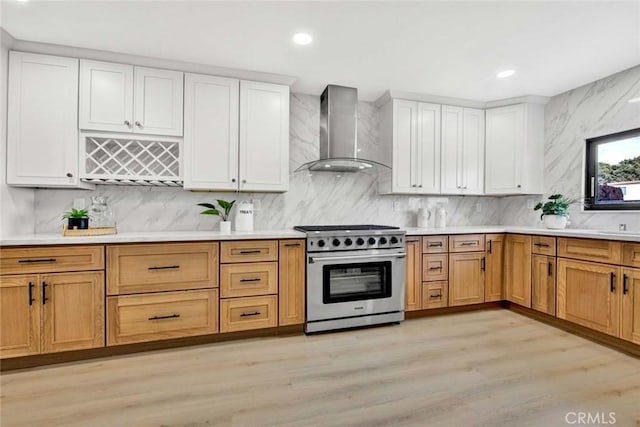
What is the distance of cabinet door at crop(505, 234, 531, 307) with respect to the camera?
3261 mm

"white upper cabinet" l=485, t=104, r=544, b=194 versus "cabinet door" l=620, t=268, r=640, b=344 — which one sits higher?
"white upper cabinet" l=485, t=104, r=544, b=194

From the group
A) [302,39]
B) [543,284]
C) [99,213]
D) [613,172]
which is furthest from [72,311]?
[613,172]

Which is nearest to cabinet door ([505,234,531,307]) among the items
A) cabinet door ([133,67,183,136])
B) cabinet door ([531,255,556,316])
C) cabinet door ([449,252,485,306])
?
cabinet door ([531,255,556,316])

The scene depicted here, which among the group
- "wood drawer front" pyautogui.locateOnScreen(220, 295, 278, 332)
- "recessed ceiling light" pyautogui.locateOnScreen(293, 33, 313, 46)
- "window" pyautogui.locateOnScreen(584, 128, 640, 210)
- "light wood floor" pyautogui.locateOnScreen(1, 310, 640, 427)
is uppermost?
"recessed ceiling light" pyautogui.locateOnScreen(293, 33, 313, 46)

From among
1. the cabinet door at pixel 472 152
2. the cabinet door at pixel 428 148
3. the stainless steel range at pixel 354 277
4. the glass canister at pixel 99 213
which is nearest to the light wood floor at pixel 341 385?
the stainless steel range at pixel 354 277

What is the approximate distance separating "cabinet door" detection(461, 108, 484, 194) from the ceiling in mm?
701

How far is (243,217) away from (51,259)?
4.75ft

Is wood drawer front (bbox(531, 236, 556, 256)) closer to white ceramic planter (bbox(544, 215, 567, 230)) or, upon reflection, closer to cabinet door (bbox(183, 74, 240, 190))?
white ceramic planter (bbox(544, 215, 567, 230))

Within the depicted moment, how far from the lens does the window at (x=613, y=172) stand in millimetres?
2979

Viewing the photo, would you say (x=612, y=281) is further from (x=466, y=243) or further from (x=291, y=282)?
(x=291, y=282)

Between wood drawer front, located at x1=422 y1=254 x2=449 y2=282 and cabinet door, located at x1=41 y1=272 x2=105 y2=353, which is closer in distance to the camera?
cabinet door, located at x1=41 y1=272 x2=105 y2=353

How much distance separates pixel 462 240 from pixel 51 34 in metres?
3.97

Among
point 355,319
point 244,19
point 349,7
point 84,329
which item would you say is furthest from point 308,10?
point 84,329

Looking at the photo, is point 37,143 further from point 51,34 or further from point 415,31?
point 415,31
